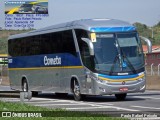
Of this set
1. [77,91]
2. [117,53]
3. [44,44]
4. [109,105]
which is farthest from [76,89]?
[44,44]

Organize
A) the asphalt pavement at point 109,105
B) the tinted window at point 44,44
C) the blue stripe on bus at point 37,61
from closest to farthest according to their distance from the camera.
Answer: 1. the asphalt pavement at point 109,105
2. the blue stripe on bus at point 37,61
3. the tinted window at point 44,44

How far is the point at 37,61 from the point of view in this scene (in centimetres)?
2886

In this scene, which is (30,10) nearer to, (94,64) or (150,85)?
(150,85)

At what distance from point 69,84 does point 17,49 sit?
7559 millimetres

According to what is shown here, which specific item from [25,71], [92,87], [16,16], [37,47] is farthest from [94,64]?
[16,16]

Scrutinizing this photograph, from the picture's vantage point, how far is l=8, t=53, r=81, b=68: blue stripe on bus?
24.5m

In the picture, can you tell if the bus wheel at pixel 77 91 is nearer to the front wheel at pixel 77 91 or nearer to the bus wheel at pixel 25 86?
the front wheel at pixel 77 91

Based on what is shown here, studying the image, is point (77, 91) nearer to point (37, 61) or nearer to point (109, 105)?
point (109, 105)

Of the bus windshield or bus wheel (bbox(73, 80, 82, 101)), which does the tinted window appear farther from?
the bus windshield

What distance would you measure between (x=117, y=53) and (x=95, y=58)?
0.96 metres

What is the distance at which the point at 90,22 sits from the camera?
23891 mm

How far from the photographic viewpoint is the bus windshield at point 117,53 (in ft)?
74.4

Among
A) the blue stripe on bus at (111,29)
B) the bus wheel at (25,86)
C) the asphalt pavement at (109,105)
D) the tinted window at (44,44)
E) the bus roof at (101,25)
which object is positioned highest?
the bus roof at (101,25)

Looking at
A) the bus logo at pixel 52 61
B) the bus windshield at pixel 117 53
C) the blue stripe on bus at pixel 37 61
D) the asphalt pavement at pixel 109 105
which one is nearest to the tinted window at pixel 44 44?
the blue stripe on bus at pixel 37 61
